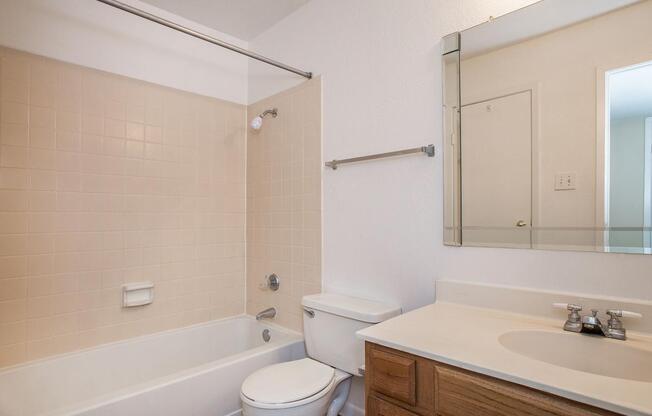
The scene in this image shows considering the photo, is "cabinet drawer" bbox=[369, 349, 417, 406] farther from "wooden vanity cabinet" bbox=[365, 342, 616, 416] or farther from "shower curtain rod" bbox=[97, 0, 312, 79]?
"shower curtain rod" bbox=[97, 0, 312, 79]

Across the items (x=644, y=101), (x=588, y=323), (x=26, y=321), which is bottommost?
(x=26, y=321)

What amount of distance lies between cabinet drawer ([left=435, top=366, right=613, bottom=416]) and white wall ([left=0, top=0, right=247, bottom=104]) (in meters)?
2.26

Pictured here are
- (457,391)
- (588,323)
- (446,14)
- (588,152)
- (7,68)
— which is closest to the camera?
(457,391)

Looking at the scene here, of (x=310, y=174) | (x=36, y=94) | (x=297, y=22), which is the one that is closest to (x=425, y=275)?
(x=310, y=174)

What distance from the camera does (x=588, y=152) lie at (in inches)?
45.4

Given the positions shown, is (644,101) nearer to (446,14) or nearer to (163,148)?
(446,14)

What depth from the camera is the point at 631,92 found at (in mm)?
1090

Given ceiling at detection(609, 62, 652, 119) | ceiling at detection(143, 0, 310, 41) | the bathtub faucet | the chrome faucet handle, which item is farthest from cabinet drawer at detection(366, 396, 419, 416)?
ceiling at detection(143, 0, 310, 41)

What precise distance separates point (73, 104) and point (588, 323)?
97.9 inches

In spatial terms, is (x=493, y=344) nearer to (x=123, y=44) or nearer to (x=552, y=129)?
(x=552, y=129)

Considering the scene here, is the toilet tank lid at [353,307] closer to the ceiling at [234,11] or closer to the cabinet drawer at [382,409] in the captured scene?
the cabinet drawer at [382,409]

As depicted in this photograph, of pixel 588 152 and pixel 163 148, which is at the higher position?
pixel 163 148

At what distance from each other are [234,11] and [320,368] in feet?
7.06

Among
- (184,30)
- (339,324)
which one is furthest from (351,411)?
(184,30)
